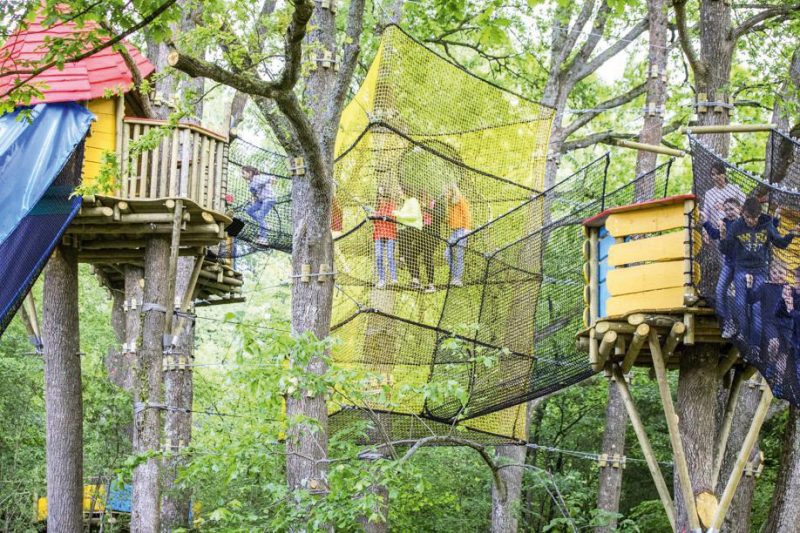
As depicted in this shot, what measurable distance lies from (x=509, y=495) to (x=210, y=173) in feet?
16.2

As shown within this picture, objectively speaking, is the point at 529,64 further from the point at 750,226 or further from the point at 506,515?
the point at 750,226

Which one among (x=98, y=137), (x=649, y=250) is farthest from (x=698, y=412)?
(x=98, y=137)

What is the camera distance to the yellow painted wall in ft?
29.6

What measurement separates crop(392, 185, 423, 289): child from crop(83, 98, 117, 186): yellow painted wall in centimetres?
249

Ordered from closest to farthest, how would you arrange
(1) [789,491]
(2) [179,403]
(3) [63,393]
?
(1) [789,491], (3) [63,393], (2) [179,403]

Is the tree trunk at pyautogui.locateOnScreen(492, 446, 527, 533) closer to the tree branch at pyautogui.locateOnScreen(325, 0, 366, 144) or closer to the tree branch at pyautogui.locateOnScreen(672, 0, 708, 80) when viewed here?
the tree branch at pyautogui.locateOnScreen(672, 0, 708, 80)

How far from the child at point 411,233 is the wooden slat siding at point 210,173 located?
1701 millimetres

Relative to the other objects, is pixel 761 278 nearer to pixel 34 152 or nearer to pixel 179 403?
pixel 34 152

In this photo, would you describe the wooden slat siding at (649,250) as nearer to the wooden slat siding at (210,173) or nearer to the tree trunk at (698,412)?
the tree trunk at (698,412)

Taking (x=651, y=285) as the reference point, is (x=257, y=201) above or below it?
above

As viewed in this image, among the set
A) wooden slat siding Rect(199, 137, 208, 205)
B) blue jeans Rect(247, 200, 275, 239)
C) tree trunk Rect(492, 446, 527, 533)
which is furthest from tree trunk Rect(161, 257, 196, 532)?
tree trunk Rect(492, 446, 527, 533)

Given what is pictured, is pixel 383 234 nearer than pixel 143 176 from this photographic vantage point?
Yes

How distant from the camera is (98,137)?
356 inches

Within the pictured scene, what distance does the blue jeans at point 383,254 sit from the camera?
8.30 meters
